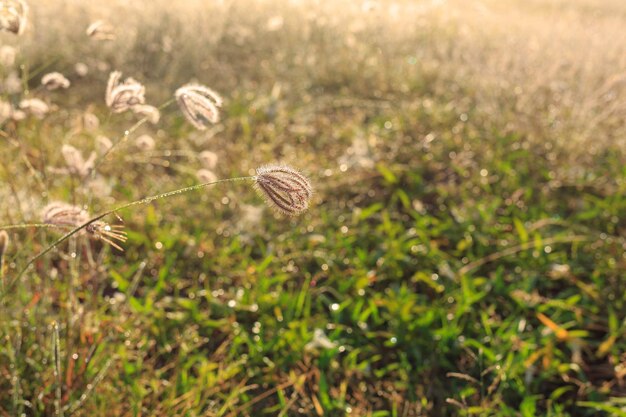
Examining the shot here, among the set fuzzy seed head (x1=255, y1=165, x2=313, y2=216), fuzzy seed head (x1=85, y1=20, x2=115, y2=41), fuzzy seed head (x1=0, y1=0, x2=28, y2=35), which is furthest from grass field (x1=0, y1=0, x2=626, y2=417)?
fuzzy seed head (x1=255, y1=165, x2=313, y2=216)

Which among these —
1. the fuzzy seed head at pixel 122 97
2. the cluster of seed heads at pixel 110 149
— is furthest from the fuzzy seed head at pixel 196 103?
the fuzzy seed head at pixel 122 97

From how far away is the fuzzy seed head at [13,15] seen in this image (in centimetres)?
163

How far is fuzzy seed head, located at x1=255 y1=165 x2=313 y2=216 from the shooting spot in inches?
47.8

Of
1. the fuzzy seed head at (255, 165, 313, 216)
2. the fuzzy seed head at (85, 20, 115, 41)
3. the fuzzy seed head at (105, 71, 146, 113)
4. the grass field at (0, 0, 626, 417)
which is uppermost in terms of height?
the fuzzy seed head at (255, 165, 313, 216)

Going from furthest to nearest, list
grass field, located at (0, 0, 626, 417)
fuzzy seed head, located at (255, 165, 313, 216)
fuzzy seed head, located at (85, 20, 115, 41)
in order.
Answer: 1. grass field, located at (0, 0, 626, 417)
2. fuzzy seed head, located at (85, 20, 115, 41)
3. fuzzy seed head, located at (255, 165, 313, 216)

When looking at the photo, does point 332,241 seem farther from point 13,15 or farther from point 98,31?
point 13,15

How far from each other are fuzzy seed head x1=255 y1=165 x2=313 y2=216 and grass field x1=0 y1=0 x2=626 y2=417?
0.62 metres

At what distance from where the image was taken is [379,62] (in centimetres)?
512

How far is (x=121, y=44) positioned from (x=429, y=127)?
2746 mm

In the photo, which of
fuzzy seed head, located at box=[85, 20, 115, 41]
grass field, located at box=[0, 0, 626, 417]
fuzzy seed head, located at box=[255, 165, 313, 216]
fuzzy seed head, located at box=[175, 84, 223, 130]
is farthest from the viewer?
grass field, located at box=[0, 0, 626, 417]

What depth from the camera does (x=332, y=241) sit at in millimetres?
3029

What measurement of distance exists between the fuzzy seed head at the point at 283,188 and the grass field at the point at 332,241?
0.62 m

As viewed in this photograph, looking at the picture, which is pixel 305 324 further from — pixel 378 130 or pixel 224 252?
pixel 378 130

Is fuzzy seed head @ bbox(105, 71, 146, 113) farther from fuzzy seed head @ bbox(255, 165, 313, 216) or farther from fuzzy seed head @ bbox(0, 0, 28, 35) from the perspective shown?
fuzzy seed head @ bbox(255, 165, 313, 216)
